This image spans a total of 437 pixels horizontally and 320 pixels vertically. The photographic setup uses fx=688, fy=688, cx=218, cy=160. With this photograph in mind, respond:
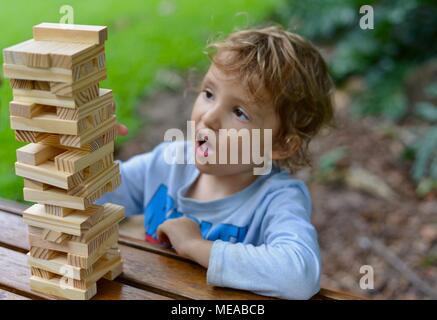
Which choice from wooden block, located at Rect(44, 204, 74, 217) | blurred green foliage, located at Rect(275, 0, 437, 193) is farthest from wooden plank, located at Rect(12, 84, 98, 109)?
blurred green foliage, located at Rect(275, 0, 437, 193)

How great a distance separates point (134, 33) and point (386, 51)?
1.90m

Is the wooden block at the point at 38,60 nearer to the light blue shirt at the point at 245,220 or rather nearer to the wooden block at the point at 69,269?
the wooden block at the point at 69,269

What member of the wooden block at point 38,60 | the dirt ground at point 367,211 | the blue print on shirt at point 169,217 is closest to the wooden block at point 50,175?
the wooden block at point 38,60

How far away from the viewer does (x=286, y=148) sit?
205 cm

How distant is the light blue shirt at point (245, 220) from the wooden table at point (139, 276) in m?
0.05

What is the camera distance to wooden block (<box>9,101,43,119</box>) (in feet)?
4.47

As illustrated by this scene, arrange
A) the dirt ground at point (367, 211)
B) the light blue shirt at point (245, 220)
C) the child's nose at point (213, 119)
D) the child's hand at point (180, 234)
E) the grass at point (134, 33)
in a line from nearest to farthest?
the light blue shirt at point (245, 220)
the child's hand at point (180, 234)
the child's nose at point (213, 119)
the dirt ground at point (367, 211)
the grass at point (134, 33)

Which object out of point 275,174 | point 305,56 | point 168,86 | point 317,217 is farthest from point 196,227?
point 168,86

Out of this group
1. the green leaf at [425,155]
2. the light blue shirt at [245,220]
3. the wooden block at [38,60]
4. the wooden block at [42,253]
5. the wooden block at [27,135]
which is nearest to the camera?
the wooden block at [38,60]

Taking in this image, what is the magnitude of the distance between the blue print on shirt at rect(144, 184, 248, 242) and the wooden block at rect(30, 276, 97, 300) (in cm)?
51

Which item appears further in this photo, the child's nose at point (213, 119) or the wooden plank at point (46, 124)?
the child's nose at point (213, 119)

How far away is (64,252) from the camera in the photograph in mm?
1513

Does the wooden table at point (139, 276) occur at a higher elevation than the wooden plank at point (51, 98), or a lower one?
lower

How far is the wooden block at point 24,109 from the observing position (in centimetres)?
136
